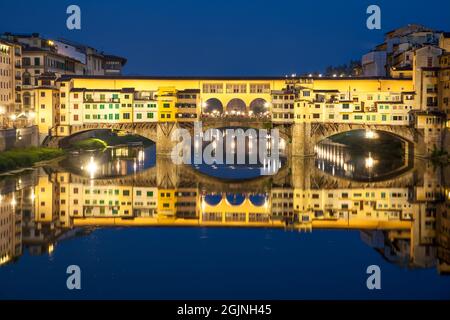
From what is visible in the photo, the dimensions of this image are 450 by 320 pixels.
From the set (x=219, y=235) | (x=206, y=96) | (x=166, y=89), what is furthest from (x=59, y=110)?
(x=219, y=235)

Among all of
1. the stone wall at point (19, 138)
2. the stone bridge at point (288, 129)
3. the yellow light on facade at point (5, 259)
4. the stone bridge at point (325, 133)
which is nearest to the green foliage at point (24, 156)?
the stone wall at point (19, 138)

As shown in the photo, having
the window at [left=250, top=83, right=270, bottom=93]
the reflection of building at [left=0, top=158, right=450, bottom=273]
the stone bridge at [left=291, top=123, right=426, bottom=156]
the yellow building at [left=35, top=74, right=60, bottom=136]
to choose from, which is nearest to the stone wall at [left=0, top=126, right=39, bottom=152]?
the yellow building at [left=35, top=74, right=60, bottom=136]

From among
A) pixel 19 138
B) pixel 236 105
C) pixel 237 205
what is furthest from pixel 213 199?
pixel 236 105

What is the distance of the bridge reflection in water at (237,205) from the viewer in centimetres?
1920

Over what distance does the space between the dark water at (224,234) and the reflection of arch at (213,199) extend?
8 cm

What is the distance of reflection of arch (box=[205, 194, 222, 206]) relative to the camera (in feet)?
86.5

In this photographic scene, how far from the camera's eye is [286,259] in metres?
16.9

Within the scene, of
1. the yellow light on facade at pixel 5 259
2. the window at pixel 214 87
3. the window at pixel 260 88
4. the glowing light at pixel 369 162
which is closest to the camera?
the yellow light on facade at pixel 5 259

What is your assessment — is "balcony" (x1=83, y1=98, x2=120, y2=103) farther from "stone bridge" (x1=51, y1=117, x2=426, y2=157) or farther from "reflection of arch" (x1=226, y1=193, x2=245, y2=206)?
"reflection of arch" (x1=226, y1=193, x2=245, y2=206)

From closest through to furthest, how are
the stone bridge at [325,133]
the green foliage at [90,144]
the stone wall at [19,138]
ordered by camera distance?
the stone wall at [19,138]
the stone bridge at [325,133]
the green foliage at [90,144]

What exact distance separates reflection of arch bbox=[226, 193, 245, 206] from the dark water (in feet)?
0.14

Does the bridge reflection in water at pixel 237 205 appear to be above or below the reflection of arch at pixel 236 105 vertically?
below

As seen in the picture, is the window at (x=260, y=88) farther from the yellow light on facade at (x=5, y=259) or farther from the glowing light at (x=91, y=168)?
the yellow light on facade at (x=5, y=259)

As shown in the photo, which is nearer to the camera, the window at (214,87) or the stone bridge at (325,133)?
the stone bridge at (325,133)
